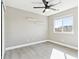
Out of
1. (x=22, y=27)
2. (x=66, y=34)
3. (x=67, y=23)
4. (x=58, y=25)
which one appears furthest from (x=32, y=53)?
(x=58, y=25)

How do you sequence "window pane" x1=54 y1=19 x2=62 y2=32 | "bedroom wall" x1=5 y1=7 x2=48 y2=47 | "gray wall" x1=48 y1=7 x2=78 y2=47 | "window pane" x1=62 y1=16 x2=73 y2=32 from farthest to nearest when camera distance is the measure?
"window pane" x1=54 y1=19 x2=62 y2=32, "window pane" x1=62 y1=16 x2=73 y2=32, "bedroom wall" x1=5 y1=7 x2=48 y2=47, "gray wall" x1=48 y1=7 x2=78 y2=47

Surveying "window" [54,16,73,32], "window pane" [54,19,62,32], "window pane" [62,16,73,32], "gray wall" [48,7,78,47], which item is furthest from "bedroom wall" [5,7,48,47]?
"window pane" [62,16,73,32]

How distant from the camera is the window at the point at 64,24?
4.96 m

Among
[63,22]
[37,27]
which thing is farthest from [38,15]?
[63,22]

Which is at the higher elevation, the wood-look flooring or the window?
the window

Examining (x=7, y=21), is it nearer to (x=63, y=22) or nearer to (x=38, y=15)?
(x=38, y=15)

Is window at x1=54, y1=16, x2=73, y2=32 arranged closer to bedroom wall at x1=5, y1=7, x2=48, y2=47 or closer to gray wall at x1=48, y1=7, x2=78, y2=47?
gray wall at x1=48, y1=7, x2=78, y2=47

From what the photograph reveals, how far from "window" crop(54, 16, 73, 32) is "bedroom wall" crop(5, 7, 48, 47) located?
117cm

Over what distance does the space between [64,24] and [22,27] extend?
3.07m

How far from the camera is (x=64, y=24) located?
18.1ft

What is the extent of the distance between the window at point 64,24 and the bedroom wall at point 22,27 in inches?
46.0

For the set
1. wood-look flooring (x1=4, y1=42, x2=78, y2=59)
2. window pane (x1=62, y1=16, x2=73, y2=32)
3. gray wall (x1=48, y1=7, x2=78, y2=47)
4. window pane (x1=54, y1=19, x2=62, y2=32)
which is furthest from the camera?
Result: window pane (x1=54, y1=19, x2=62, y2=32)

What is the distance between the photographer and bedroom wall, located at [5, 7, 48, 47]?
465 cm

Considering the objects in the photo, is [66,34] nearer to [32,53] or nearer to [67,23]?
[67,23]
